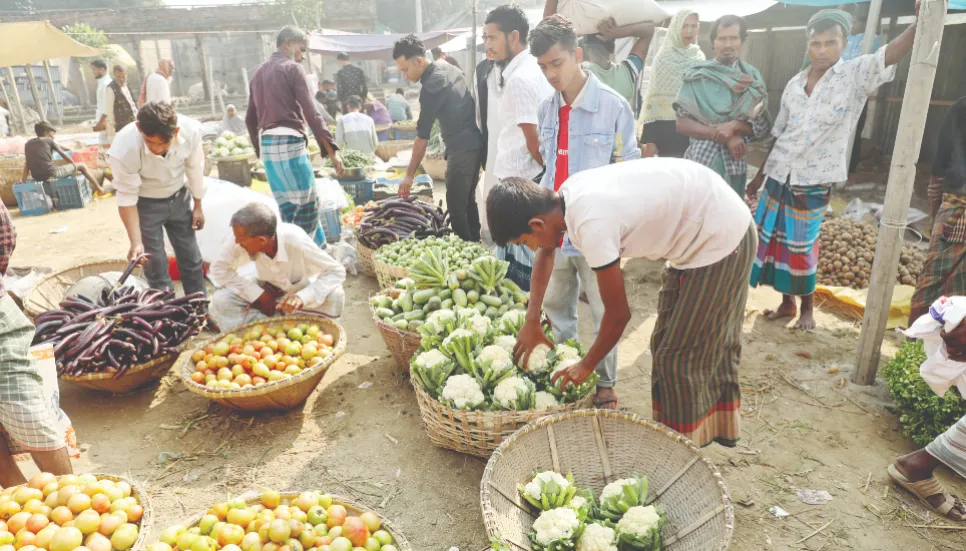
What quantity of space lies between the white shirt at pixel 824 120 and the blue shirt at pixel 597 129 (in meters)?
1.59

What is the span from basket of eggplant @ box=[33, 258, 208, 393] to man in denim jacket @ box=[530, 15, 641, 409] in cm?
258

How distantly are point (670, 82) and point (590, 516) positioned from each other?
4249 millimetres

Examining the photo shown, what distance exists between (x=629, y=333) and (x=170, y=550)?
3520 millimetres

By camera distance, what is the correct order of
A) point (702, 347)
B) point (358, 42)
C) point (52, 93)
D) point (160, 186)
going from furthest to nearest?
point (358, 42)
point (52, 93)
point (160, 186)
point (702, 347)

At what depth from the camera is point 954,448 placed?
2588 millimetres

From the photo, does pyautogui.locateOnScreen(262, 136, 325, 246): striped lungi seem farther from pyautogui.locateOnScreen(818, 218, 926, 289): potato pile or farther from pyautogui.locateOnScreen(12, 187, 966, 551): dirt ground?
pyautogui.locateOnScreen(818, 218, 926, 289): potato pile

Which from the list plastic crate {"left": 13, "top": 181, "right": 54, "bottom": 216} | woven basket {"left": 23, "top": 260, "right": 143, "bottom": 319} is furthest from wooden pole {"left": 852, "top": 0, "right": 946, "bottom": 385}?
plastic crate {"left": 13, "top": 181, "right": 54, "bottom": 216}

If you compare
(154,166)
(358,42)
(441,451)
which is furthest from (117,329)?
(358,42)

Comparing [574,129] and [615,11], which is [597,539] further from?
[615,11]

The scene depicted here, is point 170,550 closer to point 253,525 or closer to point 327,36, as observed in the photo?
point 253,525

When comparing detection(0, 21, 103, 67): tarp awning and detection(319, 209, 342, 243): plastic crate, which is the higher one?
detection(0, 21, 103, 67): tarp awning

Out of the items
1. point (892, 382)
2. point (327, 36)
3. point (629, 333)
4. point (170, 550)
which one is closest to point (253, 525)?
point (170, 550)

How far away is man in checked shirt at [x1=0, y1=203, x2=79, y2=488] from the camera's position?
2.54 m

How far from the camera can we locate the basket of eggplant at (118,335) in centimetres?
354
